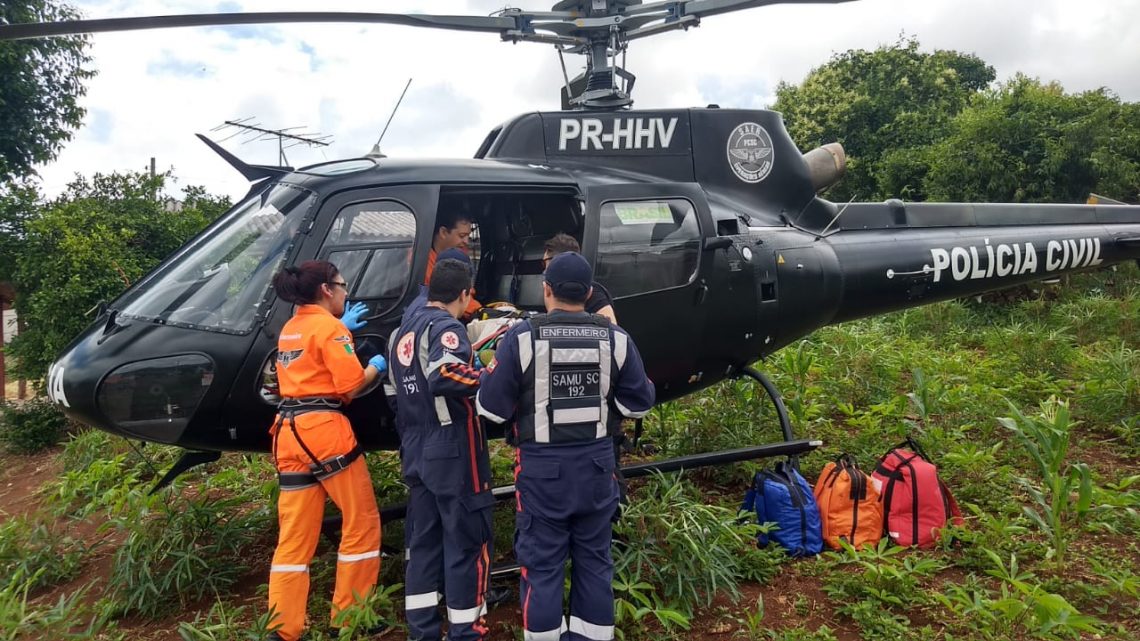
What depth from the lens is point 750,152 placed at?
201 inches

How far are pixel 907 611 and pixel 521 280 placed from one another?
2.81 m

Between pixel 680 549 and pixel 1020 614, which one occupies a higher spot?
pixel 680 549

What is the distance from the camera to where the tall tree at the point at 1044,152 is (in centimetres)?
1070

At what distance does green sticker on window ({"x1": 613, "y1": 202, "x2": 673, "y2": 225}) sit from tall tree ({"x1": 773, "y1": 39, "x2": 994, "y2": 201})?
602 inches

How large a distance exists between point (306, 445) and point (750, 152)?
3525 millimetres

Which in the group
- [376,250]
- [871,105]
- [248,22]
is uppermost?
[871,105]

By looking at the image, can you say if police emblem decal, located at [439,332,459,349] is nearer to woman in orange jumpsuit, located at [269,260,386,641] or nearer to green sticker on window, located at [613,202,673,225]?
woman in orange jumpsuit, located at [269,260,386,641]

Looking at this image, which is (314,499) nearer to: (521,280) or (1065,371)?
(521,280)

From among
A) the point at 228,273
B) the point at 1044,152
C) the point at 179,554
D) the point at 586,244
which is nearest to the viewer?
the point at 228,273

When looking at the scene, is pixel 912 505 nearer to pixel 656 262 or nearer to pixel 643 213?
pixel 656 262

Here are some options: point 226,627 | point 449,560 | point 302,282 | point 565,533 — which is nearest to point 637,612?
point 565,533

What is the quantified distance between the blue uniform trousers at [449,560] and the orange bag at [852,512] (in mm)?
2127

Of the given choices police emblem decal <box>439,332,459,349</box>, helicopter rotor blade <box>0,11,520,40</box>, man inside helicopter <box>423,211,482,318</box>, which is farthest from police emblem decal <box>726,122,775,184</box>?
police emblem decal <box>439,332,459,349</box>

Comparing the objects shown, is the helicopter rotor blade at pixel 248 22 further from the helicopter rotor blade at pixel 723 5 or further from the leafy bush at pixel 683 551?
the leafy bush at pixel 683 551
